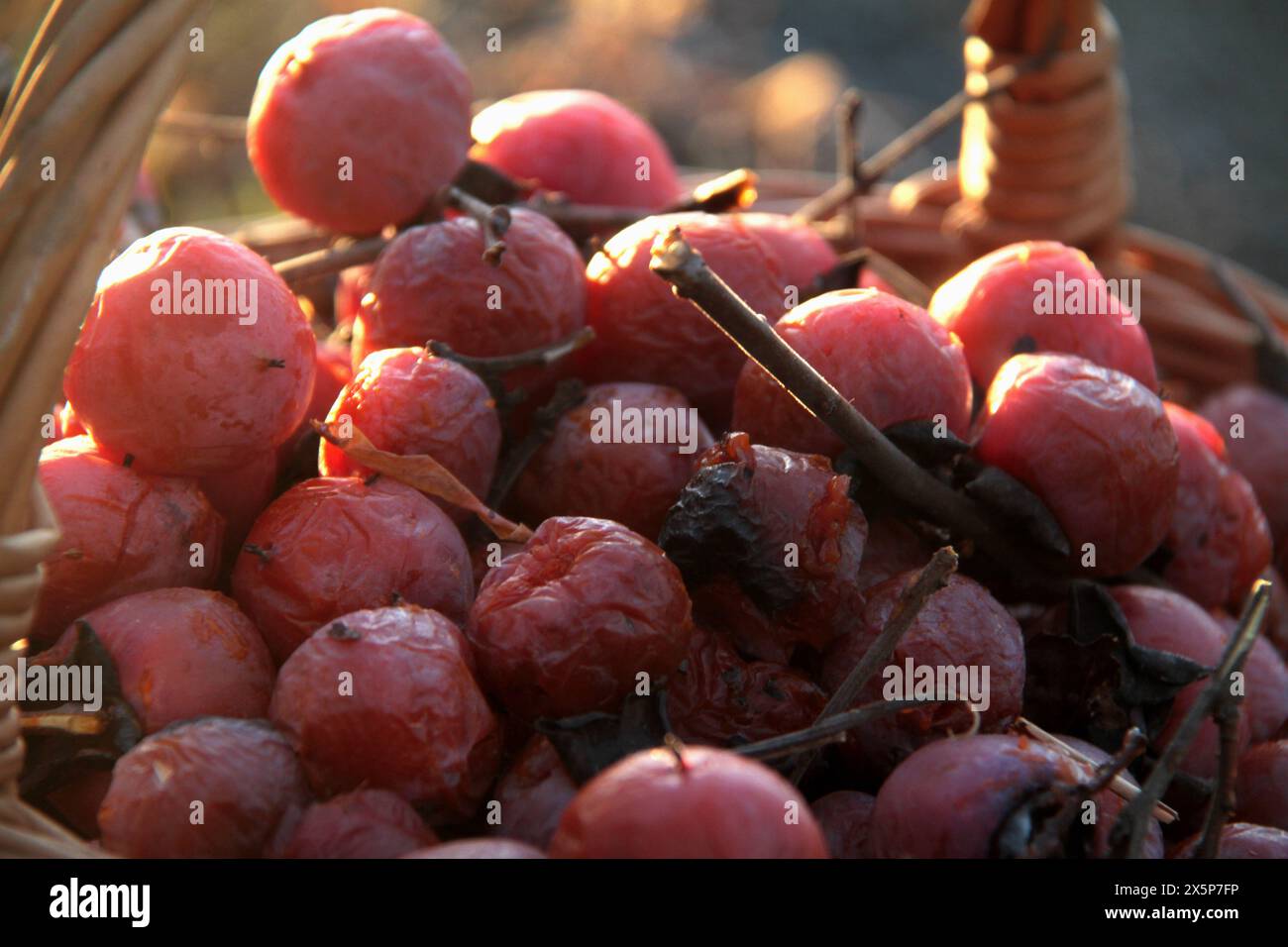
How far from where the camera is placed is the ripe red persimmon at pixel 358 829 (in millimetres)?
935

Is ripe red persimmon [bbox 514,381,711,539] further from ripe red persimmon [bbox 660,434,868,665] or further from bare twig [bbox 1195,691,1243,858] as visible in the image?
bare twig [bbox 1195,691,1243,858]

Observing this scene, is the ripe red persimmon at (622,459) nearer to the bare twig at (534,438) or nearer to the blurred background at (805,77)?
the bare twig at (534,438)

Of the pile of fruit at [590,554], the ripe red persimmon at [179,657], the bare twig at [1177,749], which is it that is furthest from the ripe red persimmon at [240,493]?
the bare twig at [1177,749]

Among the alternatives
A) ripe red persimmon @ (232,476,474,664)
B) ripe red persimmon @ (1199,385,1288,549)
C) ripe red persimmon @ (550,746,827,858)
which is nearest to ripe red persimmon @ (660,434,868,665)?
ripe red persimmon @ (232,476,474,664)

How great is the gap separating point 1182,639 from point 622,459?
2.05ft

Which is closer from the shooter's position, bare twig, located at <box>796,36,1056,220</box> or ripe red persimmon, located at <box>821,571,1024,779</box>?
ripe red persimmon, located at <box>821,571,1024,779</box>

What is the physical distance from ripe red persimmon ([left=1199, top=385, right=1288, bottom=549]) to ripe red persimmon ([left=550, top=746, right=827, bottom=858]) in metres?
1.33

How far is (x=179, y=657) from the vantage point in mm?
1059

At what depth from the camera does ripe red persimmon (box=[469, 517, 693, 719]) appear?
3.43 ft

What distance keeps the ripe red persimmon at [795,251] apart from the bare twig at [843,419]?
34 cm
